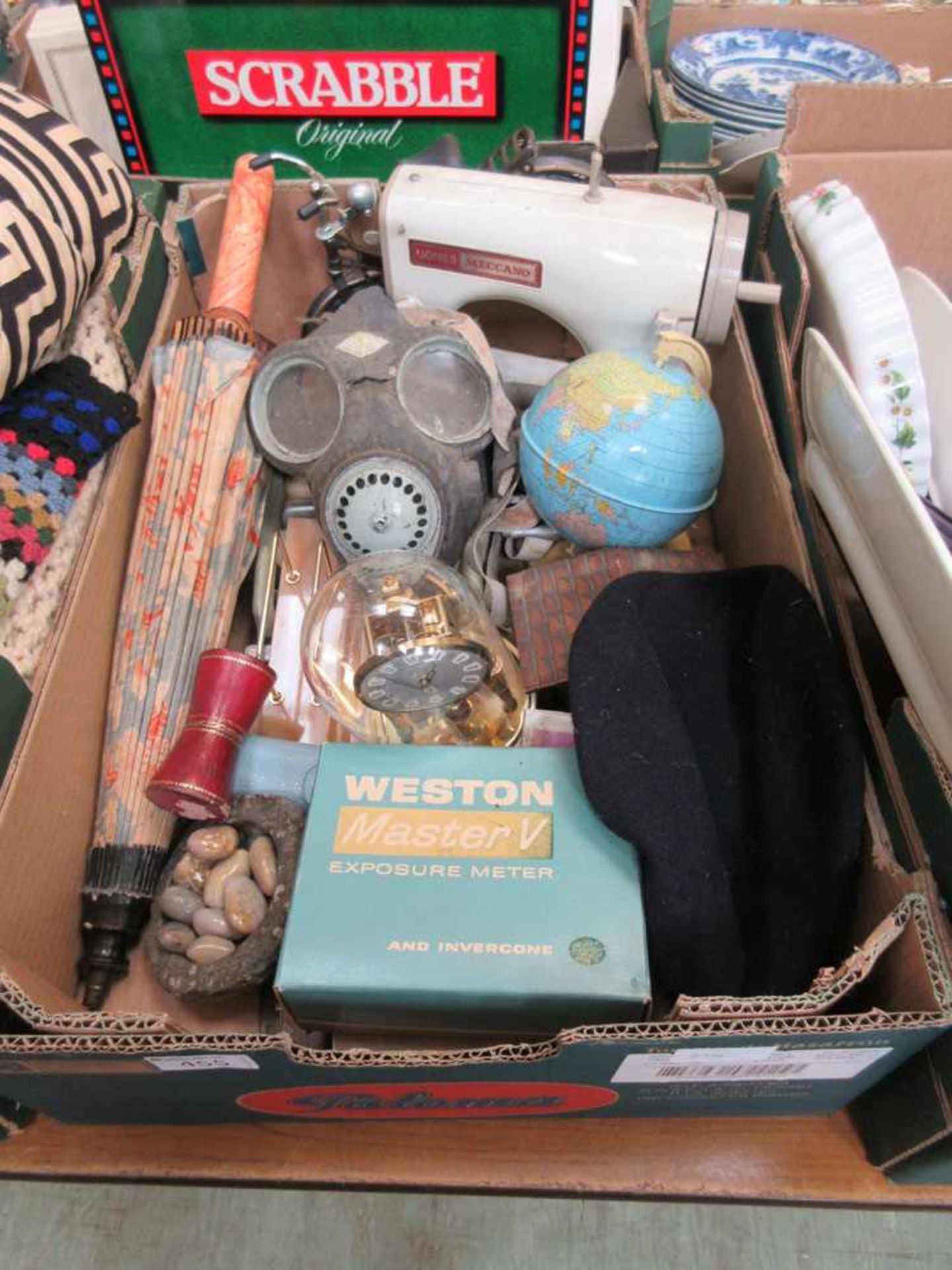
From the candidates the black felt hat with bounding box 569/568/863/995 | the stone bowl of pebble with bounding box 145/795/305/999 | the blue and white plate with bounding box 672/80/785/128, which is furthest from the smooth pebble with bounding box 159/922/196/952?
the blue and white plate with bounding box 672/80/785/128

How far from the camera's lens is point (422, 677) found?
0.65 metres

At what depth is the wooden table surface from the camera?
0.66 metres

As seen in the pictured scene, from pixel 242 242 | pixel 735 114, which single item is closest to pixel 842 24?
pixel 735 114

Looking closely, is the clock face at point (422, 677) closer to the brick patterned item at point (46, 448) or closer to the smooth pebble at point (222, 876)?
the smooth pebble at point (222, 876)

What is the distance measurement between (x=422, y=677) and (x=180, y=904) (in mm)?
242

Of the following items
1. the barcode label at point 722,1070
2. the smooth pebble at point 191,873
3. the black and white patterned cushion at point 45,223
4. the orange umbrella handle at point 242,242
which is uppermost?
the black and white patterned cushion at point 45,223

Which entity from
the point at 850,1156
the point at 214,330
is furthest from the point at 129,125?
the point at 850,1156

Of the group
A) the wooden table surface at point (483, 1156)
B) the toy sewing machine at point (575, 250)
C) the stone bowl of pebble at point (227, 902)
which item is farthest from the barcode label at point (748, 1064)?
the toy sewing machine at point (575, 250)

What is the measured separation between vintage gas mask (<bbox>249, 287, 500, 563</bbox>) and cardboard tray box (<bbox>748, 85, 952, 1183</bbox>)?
0.92ft

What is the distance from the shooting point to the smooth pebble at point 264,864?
25.5 inches

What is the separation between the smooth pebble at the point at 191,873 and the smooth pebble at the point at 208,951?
0.14 ft

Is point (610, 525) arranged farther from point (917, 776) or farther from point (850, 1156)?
point (850, 1156)

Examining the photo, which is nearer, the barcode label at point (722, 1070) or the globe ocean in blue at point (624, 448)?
the barcode label at point (722, 1070)

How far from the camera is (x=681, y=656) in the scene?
663mm
